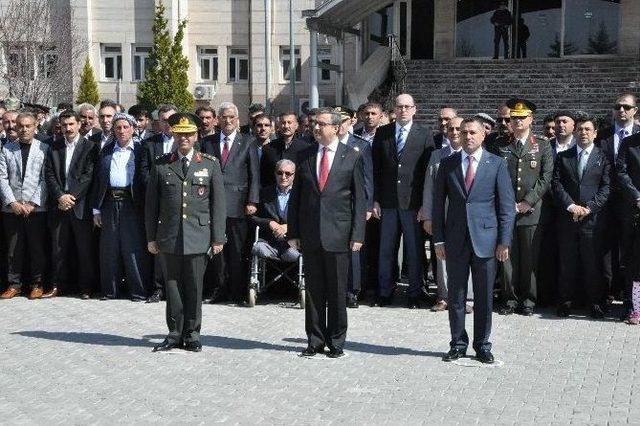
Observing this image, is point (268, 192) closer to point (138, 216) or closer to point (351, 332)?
point (138, 216)

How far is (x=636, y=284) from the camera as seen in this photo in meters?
11.1

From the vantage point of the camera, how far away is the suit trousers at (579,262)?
11.5m

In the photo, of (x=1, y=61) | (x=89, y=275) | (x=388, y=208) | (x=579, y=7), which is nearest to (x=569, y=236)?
(x=388, y=208)

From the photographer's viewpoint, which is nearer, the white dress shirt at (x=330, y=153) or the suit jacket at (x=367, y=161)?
the white dress shirt at (x=330, y=153)

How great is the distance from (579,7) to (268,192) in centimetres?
2346

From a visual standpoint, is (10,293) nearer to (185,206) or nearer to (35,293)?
(35,293)

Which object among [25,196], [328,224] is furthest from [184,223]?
[25,196]

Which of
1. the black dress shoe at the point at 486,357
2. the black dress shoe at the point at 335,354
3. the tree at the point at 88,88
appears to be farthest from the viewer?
the tree at the point at 88,88

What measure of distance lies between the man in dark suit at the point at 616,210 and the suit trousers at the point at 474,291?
2.71m

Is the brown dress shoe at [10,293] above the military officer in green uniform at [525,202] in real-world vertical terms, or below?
below

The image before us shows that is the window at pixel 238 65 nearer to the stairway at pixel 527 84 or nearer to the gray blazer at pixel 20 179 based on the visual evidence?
the stairway at pixel 527 84

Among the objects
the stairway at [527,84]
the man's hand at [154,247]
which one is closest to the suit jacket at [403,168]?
the man's hand at [154,247]

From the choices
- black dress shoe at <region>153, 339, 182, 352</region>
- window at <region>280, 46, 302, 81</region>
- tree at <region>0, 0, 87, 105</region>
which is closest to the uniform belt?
black dress shoe at <region>153, 339, 182, 352</region>

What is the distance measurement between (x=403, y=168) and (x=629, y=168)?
244 centimetres
